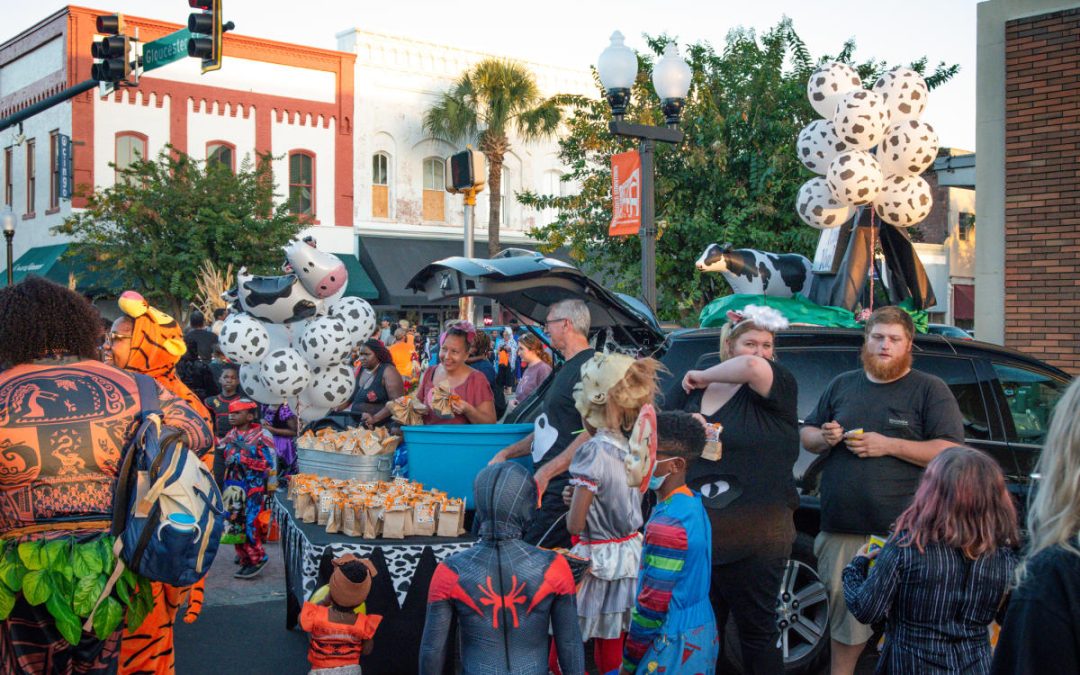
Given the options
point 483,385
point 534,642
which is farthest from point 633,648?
point 483,385

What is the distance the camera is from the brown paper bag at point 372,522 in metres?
4.95

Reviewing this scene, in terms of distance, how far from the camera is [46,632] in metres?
3.41

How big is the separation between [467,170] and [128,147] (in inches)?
791

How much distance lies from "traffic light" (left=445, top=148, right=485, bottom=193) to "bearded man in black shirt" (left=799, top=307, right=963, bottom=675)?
605 centimetres

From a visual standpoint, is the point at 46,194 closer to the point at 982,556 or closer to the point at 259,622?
the point at 259,622

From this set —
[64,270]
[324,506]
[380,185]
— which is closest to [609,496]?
[324,506]

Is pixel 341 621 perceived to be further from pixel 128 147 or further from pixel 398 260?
pixel 398 260

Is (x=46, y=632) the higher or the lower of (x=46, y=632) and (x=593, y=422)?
the lower

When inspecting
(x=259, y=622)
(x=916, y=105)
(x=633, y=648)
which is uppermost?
(x=916, y=105)

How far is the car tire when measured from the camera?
5426mm

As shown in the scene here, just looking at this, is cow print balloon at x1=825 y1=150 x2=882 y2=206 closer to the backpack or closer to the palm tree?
the backpack

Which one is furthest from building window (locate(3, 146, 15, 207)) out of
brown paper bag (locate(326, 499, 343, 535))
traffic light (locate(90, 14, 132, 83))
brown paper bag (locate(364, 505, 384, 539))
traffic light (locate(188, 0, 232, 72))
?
brown paper bag (locate(364, 505, 384, 539))

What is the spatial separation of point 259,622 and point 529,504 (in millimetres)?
3846

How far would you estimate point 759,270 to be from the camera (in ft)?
24.7
